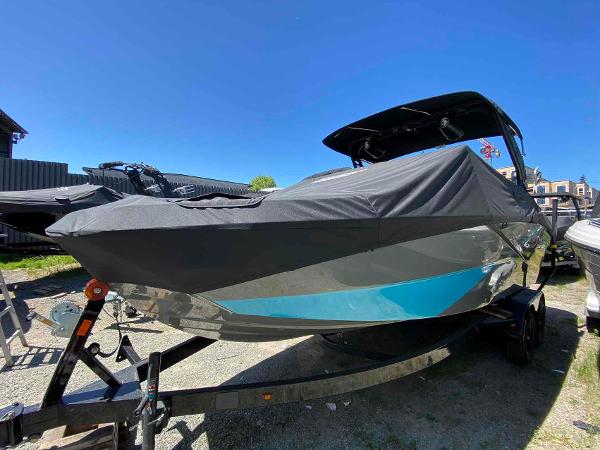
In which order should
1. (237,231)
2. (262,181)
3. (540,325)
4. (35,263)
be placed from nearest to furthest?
1. (237,231)
2. (540,325)
3. (35,263)
4. (262,181)

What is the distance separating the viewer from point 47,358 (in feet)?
10.4

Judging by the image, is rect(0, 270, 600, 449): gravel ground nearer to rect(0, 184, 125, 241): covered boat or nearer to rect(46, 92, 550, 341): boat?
rect(46, 92, 550, 341): boat

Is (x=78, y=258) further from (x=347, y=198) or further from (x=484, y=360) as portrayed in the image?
(x=484, y=360)

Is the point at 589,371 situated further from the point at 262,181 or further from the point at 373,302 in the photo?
the point at 262,181

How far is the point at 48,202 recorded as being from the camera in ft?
18.2

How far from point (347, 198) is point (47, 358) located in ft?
10.7

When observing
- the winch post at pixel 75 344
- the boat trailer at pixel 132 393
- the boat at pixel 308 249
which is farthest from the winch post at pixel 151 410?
the winch post at pixel 75 344

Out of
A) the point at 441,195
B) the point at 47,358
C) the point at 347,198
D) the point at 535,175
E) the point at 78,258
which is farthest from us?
the point at 535,175

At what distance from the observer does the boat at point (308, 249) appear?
146 centimetres

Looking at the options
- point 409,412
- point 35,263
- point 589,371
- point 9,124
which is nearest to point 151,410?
point 409,412

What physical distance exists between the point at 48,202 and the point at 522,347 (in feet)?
21.8

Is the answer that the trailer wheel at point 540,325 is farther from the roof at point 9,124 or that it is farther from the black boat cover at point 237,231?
the roof at point 9,124

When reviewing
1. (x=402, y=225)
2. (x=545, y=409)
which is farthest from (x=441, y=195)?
(x=545, y=409)

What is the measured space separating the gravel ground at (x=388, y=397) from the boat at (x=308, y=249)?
26.9 inches
